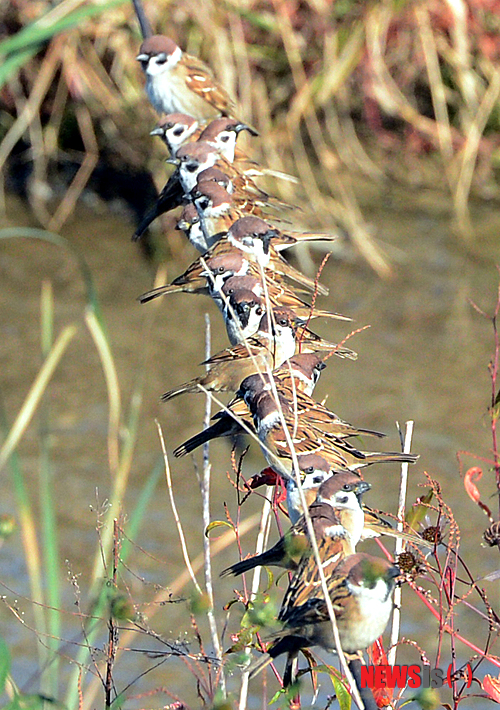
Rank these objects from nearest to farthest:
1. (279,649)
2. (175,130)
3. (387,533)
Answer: (279,649)
(387,533)
(175,130)

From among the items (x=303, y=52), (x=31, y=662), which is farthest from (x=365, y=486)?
(x=303, y=52)

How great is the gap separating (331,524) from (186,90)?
7.77 ft

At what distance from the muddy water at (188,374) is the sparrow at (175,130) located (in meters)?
2.56

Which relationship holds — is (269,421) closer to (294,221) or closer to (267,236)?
(267,236)

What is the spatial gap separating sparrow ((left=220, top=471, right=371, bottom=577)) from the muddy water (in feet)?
11.0

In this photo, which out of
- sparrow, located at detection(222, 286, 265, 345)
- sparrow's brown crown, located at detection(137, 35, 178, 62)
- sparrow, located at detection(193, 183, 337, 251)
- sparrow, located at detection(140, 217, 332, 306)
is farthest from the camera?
sparrow's brown crown, located at detection(137, 35, 178, 62)

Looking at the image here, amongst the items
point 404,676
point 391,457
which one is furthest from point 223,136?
point 404,676

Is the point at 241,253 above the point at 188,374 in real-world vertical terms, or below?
above

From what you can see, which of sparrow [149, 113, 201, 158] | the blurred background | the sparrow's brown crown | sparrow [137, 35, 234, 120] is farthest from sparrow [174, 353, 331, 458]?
the blurred background

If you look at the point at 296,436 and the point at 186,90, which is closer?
the point at 296,436

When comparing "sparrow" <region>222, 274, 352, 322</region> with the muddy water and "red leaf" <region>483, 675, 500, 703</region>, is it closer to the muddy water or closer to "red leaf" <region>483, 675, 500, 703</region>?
"red leaf" <region>483, 675, 500, 703</region>

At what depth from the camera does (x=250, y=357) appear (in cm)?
146

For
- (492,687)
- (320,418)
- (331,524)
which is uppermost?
(331,524)

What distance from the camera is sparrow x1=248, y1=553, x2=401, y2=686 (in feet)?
3.49
